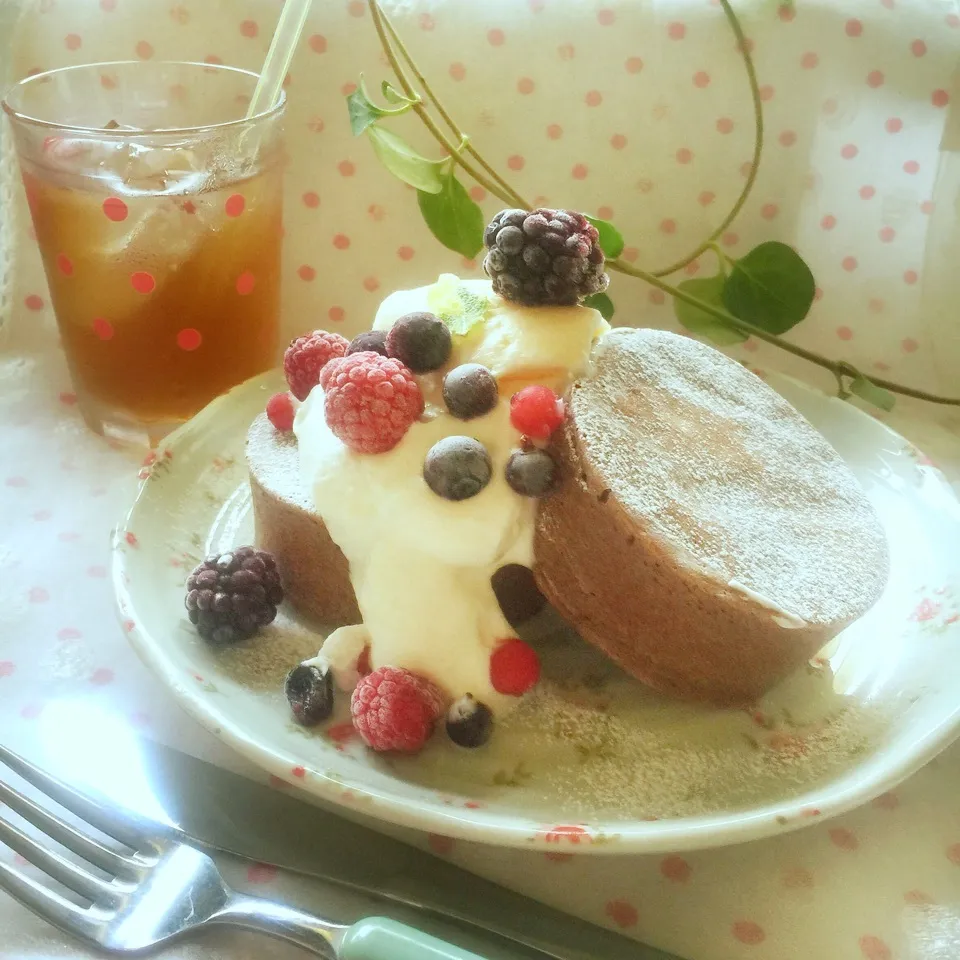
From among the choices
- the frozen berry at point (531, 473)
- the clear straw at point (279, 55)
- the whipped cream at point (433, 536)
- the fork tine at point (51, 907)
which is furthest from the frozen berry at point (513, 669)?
the clear straw at point (279, 55)

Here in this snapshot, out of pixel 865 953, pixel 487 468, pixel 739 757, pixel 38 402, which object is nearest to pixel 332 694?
A: pixel 487 468

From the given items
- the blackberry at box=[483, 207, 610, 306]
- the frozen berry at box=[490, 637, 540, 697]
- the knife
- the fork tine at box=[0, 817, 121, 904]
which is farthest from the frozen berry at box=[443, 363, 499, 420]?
the fork tine at box=[0, 817, 121, 904]

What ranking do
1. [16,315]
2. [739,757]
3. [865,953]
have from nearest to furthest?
[865,953], [739,757], [16,315]

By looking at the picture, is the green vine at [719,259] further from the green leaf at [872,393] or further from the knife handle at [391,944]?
the knife handle at [391,944]

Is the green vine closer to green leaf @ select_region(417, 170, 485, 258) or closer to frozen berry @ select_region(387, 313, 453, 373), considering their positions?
green leaf @ select_region(417, 170, 485, 258)

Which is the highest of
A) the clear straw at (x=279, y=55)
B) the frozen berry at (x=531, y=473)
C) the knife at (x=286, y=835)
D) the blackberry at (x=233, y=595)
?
the clear straw at (x=279, y=55)

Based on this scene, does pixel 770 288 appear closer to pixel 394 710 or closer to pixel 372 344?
pixel 372 344

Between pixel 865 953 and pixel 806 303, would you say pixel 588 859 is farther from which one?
pixel 806 303
